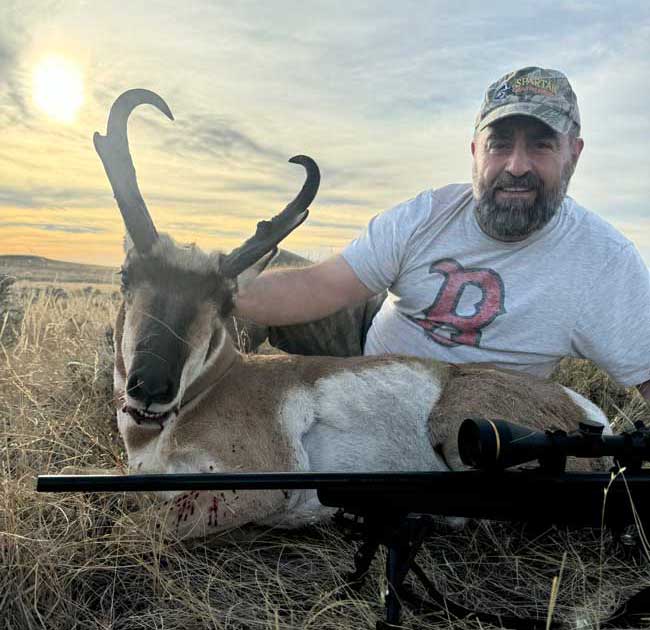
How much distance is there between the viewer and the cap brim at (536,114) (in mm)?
4875

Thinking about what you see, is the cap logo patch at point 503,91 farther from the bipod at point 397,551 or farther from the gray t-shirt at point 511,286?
the bipod at point 397,551

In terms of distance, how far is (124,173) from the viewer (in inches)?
158

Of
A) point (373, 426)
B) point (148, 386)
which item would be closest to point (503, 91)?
point (373, 426)

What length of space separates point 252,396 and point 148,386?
3.18 ft

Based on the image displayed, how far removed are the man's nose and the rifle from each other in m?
2.42

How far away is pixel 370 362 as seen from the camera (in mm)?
4570

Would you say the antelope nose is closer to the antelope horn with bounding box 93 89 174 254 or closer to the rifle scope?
the antelope horn with bounding box 93 89 174 254

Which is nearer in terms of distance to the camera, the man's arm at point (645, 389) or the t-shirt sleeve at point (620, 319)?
the t-shirt sleeve at point (620, 319)

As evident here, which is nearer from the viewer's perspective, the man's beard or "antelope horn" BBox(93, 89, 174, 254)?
"antelope horn" BBox(93, 89, 174, 254)

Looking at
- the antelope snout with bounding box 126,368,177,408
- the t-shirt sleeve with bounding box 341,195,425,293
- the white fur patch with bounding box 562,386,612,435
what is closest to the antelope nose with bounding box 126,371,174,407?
the antelope snout with bounding box 126,368,177,408

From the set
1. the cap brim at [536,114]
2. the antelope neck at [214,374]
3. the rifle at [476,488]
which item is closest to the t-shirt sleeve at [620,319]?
the cap brim at [536,114]

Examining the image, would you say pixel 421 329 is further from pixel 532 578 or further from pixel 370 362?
pixel 532 578

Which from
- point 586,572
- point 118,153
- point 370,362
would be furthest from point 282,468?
point 118,153

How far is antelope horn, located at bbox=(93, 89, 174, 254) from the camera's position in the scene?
13.1ft
